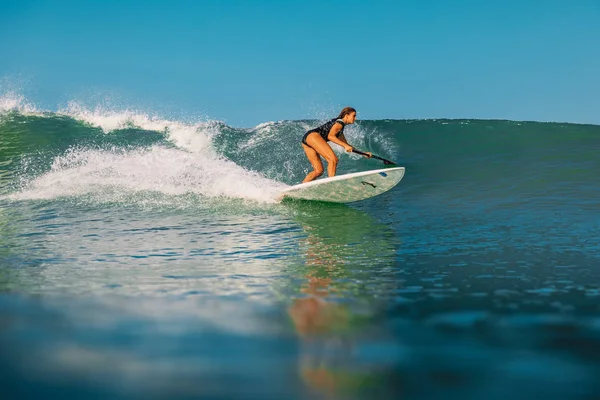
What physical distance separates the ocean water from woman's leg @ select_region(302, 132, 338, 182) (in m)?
0.58

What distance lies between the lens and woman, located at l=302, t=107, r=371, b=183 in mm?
9789

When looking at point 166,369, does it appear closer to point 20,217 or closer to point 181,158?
point 20,217

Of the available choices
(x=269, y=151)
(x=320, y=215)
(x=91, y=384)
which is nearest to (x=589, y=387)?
(x=91, y=384)

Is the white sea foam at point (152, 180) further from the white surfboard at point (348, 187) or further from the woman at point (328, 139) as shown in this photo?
the woman at point (328, 139)

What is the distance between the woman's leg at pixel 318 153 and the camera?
33.2 feet

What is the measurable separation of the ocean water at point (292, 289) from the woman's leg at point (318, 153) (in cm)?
58

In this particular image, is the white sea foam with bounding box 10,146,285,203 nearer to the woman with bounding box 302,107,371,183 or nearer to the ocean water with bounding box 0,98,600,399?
the ocean water with bounding box 0,98,600,399

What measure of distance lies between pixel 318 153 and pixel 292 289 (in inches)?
243

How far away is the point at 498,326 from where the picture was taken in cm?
343

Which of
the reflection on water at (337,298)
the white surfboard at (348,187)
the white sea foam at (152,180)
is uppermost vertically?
the white sea foam at (152,180)

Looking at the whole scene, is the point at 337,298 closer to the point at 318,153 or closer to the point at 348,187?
the point at 348,187

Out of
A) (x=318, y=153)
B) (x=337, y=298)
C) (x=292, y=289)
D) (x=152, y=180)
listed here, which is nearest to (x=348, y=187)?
(x=318, y=153)

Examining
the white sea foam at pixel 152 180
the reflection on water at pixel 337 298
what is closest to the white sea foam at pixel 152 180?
Result: the white sea foam at pixel 152 180

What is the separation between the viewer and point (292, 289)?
4.49 metres
